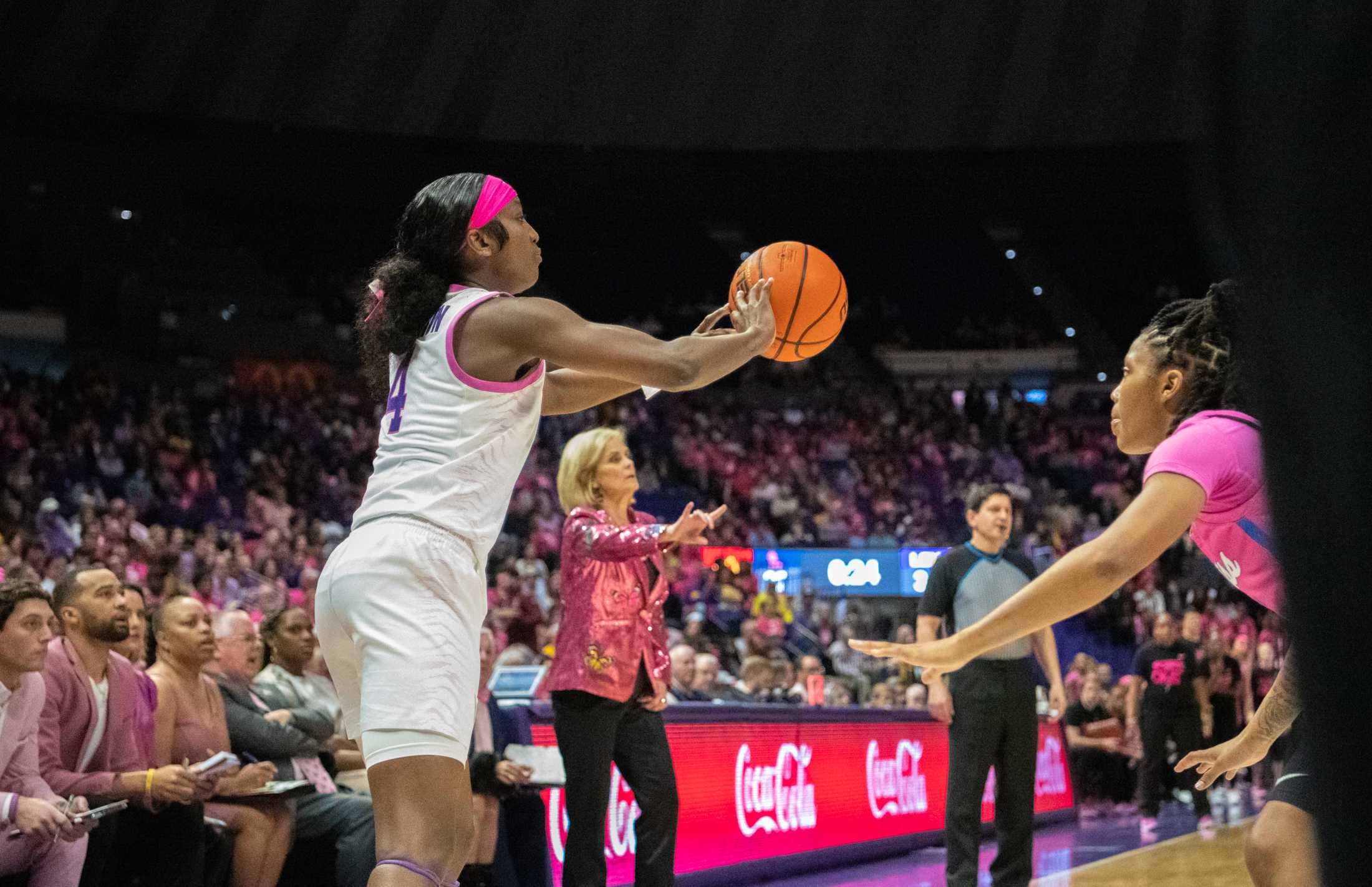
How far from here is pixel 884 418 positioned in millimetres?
26031

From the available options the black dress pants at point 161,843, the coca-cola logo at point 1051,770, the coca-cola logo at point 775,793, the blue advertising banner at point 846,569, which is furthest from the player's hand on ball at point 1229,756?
the blue advertising banner at point 846,569

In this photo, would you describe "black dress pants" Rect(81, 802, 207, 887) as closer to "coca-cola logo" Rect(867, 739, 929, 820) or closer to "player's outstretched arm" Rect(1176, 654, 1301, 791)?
"player's outstretched arm" Rect(1176, 654, 1301, 791)

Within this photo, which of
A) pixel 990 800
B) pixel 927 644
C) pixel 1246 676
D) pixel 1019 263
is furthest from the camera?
pixel 1019 263

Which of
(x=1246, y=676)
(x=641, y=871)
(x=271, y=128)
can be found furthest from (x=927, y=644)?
(x=271, y=128)

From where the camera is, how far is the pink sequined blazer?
5312mm

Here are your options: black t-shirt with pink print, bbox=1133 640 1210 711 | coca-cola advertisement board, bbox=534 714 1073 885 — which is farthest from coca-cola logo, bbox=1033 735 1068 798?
black t-shirt with pink print, bbox=1133 640 1210 711

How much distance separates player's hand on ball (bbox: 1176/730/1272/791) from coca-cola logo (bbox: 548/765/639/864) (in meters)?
3.75

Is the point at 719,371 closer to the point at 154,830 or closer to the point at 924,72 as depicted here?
the point at 154,830

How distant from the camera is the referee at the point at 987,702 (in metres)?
6.25

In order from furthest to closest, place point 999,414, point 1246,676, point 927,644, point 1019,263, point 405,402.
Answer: point 1019,263
point 999,414
point 1246,676
point 405,402
point 927,644

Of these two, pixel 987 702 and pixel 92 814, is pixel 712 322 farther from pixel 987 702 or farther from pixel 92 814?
pixel 987 702

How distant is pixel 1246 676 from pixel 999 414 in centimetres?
987

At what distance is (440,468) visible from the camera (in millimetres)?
2979

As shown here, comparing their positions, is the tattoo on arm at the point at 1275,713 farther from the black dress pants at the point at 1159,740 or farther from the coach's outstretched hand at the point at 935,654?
the black dress pants at the point at 1159,740
